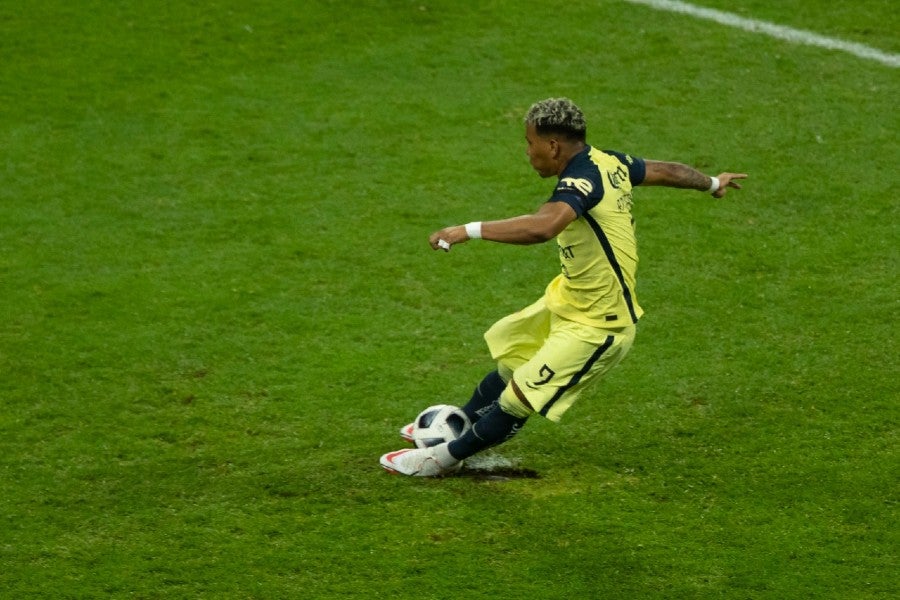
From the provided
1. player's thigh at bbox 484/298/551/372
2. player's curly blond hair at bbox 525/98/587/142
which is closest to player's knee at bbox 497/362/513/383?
player's thigh at bbox 484/298/551/372

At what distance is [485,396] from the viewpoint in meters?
7.36

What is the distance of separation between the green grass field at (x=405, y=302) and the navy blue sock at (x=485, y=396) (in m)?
0.33

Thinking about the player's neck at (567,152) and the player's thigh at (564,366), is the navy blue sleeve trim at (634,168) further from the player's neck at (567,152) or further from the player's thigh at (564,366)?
the player's thigh at (564,366)

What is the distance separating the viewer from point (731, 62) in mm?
12703

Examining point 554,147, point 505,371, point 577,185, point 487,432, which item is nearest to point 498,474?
point 487,432

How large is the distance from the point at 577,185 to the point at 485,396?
61.9 inches

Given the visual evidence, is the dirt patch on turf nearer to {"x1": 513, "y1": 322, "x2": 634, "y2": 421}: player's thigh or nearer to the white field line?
{"x1": 513, "y1": 322, "x2": 634, "y2": 421}: player's thigh

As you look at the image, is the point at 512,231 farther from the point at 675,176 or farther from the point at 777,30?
the point at 777,30

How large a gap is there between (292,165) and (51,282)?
258 cm

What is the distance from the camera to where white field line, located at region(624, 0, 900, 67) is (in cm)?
1280

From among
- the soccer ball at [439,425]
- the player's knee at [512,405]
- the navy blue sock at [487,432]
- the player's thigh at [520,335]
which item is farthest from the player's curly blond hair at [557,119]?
the soccer ball at [439,425]

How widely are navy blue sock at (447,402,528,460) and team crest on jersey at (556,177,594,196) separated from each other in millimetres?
1328

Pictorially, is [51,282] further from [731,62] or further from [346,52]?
[731,62]

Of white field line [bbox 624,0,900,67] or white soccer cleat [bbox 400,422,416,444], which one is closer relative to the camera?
white soccer cleat [bbox 400,422,416,444]
